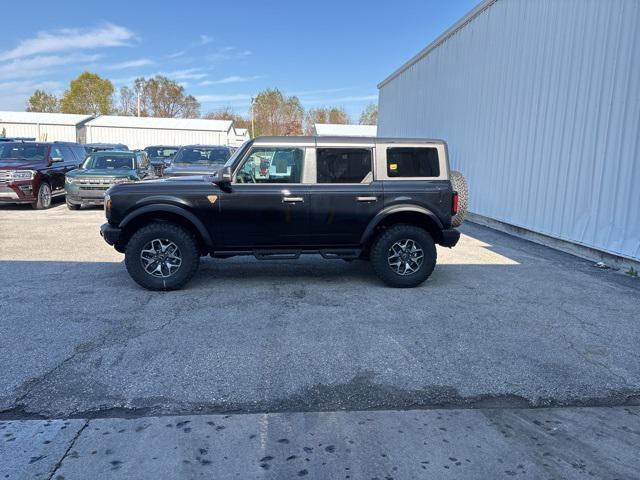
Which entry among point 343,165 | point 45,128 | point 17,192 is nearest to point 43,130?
point 45,128

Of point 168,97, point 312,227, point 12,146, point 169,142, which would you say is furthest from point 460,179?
point 168,97

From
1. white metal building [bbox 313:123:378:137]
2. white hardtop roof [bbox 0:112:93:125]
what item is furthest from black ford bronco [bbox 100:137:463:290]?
white hardtop roof [bbox 0:112:93:125]

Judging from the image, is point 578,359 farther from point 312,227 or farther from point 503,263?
point 503,263

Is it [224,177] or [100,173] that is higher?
[224,177]

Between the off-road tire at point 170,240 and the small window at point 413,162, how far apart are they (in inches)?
107

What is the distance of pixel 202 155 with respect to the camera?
13891 millimetres

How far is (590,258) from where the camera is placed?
8242 mm

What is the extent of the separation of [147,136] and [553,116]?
129 feet

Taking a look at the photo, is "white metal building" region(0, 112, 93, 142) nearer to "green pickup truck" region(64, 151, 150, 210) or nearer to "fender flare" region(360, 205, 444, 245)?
"green pickup truck" region(64, 151, 150, 210)

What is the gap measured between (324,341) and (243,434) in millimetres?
1607

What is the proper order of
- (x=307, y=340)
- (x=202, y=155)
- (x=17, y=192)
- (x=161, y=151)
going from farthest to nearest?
(x=161, y=151)
(x=202, y=155)
(x=17, y=192)
(x=307, y=340)

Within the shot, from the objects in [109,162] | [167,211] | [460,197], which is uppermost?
[109,162]

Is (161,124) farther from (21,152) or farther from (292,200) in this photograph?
(292,200)

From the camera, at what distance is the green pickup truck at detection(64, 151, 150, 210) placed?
13188 mm
